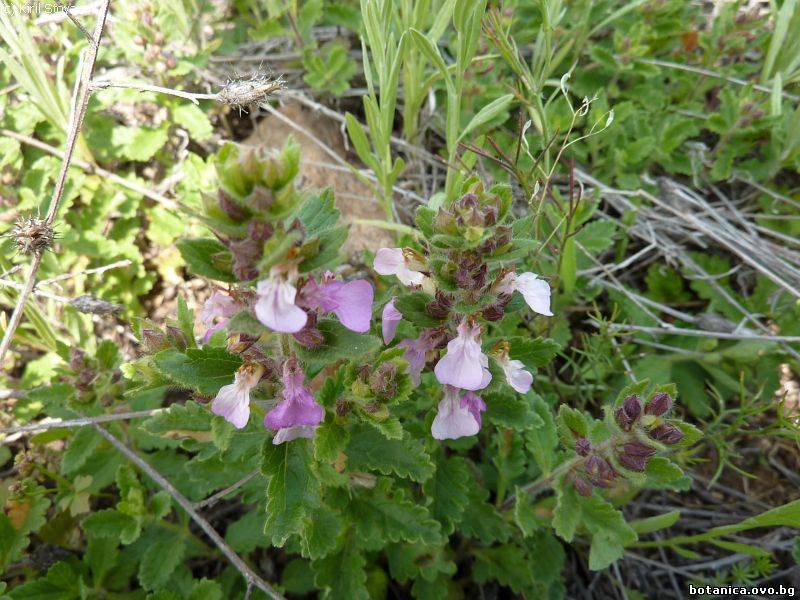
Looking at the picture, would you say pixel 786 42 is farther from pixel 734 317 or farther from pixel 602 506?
pixel 602 506

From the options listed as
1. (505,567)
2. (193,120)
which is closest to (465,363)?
(505,567)

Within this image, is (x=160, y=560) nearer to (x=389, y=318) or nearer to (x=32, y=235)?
(x=32, y=235)

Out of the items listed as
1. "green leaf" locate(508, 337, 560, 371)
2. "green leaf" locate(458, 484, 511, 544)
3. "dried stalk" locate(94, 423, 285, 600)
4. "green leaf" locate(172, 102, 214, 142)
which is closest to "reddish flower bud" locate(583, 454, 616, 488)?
"green leaf" locate(508, 337, 560, 371)

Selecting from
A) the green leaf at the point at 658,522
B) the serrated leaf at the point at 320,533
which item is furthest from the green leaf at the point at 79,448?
the green leaf at the point at 658,522

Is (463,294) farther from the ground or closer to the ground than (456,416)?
farther from the ground

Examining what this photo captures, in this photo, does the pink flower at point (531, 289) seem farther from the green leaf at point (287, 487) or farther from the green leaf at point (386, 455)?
the green leaf at point (287, 487)

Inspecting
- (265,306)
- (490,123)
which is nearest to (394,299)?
(265,306)

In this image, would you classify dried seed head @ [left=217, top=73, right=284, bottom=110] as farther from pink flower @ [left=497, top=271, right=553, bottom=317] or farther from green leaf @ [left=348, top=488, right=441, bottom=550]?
green leaf @ [left=348, top=488, right=441, bottom=550]
